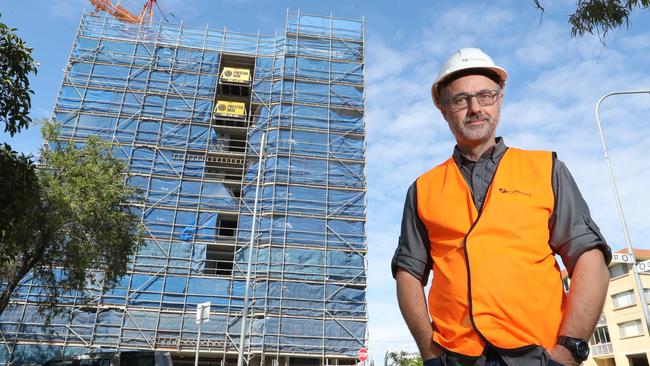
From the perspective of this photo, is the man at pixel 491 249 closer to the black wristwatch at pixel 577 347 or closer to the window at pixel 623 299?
the black wristwatch at pixel 577 347

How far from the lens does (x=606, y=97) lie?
51.2 feet

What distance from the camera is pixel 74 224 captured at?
16.1m

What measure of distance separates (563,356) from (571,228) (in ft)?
1.58

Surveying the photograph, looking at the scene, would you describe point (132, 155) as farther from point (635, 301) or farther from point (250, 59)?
point (635, 301)

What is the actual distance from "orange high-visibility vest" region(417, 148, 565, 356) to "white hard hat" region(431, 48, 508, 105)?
1.21 feet

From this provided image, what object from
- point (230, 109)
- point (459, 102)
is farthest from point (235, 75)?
point (459, 102)

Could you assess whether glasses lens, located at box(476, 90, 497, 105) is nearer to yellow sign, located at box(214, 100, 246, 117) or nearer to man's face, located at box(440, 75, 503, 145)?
man's face, located at box(440, 75, 503, 145)

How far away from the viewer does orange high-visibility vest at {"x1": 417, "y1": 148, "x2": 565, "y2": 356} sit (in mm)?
1661

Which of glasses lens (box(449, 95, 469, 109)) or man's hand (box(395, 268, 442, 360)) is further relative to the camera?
glasses lens (box(449, 95, 469, 109))

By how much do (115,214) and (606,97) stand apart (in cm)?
1760

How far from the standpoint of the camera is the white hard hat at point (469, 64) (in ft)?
6.71

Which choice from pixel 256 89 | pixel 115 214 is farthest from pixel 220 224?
pixel 115 214

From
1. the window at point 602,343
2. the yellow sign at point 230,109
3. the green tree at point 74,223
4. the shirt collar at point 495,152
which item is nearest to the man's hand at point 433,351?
the shirt collar at point 495,152

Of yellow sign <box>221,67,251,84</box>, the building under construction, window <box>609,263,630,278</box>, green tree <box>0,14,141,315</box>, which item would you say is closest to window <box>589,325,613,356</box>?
window <box>609,263,630,278</box>
